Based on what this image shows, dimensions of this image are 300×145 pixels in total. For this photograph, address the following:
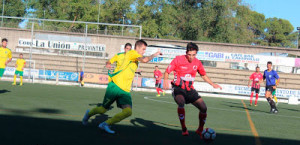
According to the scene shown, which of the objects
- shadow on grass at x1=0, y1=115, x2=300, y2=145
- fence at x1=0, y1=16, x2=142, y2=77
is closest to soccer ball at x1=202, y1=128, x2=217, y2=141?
shadow on grass at x1=0, y1=115, x2=300, y2=145

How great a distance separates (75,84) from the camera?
96.2ft

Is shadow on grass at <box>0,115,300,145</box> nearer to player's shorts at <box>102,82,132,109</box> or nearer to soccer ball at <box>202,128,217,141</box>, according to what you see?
soccer ball at <box>202,128,217,141</box>

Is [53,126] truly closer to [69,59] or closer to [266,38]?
[69,59]

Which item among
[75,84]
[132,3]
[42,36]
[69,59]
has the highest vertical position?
[132,3]

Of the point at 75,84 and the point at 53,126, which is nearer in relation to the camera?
the point at 53,126

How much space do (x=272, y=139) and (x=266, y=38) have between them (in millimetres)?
91114

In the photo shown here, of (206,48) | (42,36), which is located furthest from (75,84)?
(206,48)

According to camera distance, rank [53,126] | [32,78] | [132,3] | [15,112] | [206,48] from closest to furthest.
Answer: [53,126] < [15,112] < [32,78] < [206,48] < [132,3]

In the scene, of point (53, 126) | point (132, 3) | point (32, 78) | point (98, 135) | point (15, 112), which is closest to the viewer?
point (98, 135)

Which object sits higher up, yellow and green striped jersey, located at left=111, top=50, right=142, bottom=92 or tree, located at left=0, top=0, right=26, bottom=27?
tree, located at left=0, top=0, right=26, bottom=27

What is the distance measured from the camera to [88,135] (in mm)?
6031

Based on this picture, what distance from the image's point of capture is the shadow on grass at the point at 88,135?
5430mm

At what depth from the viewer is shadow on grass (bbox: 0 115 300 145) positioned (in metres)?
5.43

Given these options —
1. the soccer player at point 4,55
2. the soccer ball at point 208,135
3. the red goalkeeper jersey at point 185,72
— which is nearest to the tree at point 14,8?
the soccer player at point 4,55
